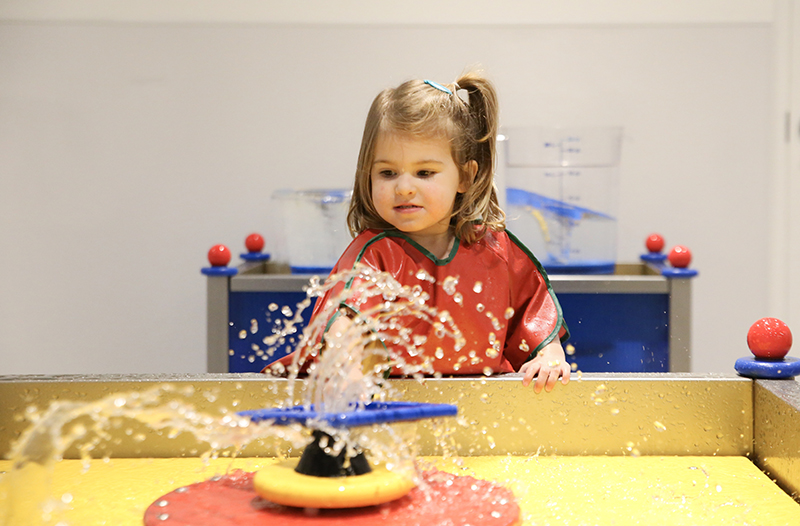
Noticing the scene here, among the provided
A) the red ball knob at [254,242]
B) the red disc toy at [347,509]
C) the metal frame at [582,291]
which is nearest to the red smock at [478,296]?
the red disc toy at [347,509]

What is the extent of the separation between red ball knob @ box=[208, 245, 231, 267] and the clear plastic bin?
0.26 meters

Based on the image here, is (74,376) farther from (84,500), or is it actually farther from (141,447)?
(84,500)

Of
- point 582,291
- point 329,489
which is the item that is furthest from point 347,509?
point 582,291

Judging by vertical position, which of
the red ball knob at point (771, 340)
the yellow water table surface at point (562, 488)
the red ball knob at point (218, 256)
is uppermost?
the red ball knob at point (218, 256)

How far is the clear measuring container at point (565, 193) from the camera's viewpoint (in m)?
2.39

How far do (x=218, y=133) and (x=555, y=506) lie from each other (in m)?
2.19

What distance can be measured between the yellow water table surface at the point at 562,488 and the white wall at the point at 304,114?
1872 millimetres

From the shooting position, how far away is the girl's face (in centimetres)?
133

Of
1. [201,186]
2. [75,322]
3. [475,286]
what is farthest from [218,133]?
[475,286]

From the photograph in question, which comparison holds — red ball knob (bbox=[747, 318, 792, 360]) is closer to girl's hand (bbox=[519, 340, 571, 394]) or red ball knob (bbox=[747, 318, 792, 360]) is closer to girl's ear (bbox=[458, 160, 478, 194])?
girl's hand (bbox=[519, 340, 571, 394])

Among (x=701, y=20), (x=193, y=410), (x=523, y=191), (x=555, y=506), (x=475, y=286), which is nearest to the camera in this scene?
(x=555, y=506)

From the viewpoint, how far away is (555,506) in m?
0.80

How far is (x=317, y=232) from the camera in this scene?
7.68 ft

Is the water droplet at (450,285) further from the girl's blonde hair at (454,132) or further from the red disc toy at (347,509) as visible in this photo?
the red disc toy at (347,509)
